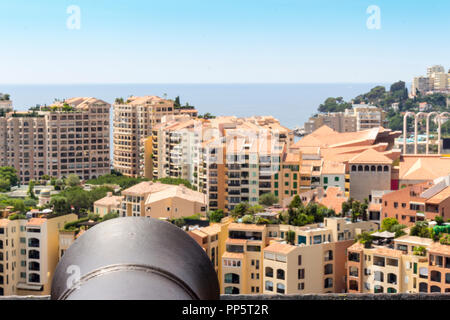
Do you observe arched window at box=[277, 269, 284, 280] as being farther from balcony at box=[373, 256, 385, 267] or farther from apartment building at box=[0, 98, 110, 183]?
apartment building at box=[0, 98, 110, 183]

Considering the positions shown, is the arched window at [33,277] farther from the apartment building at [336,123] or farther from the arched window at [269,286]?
the apartment building at [336,123]

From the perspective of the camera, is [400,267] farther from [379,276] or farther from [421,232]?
[421,232]

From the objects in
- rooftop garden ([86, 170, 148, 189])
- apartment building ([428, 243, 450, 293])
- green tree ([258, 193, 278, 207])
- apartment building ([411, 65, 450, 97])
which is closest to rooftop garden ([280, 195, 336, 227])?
apartment building ([428, 243, 450, 293])

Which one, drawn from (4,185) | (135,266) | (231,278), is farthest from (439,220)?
(4,185)

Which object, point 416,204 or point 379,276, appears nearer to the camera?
point 379,276
